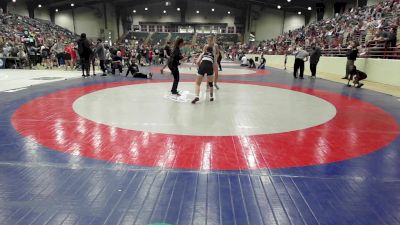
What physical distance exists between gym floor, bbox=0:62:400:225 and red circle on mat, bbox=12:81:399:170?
14 millimetres

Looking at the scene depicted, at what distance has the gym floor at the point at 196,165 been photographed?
2.39 meters

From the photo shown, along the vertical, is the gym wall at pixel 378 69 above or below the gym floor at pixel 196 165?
above

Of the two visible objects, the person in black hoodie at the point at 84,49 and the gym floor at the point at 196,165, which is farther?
the person in black hoodie at the point at 84,49

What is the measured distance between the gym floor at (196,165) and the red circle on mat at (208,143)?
0.6 inches

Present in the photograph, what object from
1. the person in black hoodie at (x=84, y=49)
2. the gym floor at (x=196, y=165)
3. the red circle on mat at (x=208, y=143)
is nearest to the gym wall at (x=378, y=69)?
the gym floor at (x=196, y=165)

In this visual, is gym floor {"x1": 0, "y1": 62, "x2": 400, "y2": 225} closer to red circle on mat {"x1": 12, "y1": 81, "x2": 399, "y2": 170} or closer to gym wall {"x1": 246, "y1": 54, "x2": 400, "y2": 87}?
red circle on mat {"x1": 12, "y1": 81, "x2": 399, "y2": 170}

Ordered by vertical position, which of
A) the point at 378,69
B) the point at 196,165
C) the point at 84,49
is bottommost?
the point at 196,165

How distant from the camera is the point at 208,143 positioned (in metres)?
4.06

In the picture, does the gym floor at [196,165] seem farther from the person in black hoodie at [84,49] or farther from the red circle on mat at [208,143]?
the person in black hoodie at [84,49]

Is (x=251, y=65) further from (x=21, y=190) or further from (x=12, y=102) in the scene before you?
(x=21, y=190)

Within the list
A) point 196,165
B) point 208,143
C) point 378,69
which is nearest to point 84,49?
point 208,143

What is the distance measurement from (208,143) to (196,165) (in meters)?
0.77

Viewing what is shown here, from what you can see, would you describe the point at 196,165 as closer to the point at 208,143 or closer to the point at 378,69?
the point at 208,143

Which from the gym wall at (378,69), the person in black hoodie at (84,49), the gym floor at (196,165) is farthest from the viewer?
the gym wall at (378,69)
